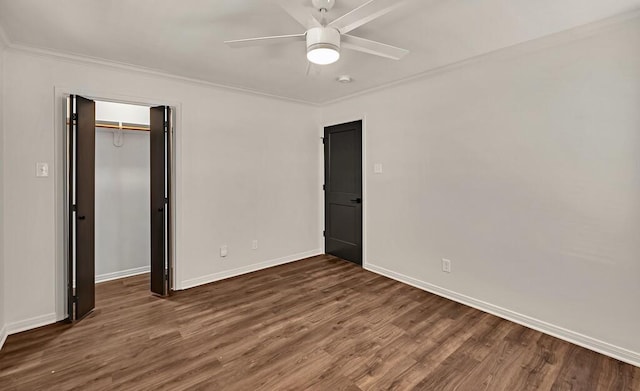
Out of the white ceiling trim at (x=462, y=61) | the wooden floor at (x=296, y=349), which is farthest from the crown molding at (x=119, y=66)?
the wooden floor at (x=296, y=349)

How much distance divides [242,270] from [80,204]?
192cm

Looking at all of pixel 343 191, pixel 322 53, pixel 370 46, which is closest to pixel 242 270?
pixel 343 191

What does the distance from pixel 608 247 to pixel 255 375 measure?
9.02 feet

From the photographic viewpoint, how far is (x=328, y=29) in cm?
180

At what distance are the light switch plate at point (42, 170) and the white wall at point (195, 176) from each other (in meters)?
0.04

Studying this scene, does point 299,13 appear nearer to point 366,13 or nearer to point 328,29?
point 328,29

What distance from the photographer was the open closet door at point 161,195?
318 centimetres

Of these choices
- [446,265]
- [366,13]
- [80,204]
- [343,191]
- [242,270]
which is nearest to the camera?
[366,13]

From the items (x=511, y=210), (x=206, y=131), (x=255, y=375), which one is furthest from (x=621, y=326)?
(x=206, y=131)

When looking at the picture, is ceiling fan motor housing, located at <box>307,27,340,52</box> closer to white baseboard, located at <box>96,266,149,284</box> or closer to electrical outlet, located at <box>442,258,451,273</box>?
electrical outlet, located at <box>442,258,451,273</box>

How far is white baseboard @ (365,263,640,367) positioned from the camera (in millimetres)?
2145

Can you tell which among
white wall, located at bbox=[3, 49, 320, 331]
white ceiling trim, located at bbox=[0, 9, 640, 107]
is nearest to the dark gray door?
white wall, located at bbox=[3, 49, 320, 331]

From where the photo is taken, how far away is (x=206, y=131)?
3.54 meters

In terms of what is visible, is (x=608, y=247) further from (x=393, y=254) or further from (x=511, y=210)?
(x=393, y=254)
